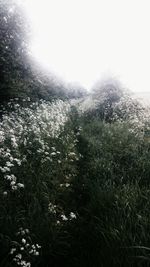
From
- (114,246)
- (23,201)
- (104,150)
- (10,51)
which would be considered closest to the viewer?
(114,246)

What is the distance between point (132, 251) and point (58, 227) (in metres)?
1.33

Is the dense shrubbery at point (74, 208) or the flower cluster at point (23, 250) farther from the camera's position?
the dense shrubbery at point (74, 208)

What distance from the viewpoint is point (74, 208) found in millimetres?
5469

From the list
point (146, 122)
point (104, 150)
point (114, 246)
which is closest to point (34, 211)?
point (114, 246)

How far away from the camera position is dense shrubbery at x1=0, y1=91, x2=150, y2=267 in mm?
3855

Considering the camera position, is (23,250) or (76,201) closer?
(23,250)

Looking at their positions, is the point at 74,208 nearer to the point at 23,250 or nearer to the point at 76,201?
the point at 76,201

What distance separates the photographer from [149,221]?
13.3 ft

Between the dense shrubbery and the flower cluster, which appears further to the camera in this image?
the dense shrubbery

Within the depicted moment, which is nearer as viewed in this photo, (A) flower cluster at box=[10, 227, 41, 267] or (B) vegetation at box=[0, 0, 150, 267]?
(A) flower cluster at box=[10, 227, 41, 267]

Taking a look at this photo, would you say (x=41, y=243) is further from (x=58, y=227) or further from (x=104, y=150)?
(x=104, y=150)

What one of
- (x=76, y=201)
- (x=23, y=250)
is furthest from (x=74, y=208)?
(x=23, y=250)

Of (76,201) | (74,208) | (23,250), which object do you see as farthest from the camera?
(76,201)

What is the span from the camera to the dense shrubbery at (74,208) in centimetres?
386
